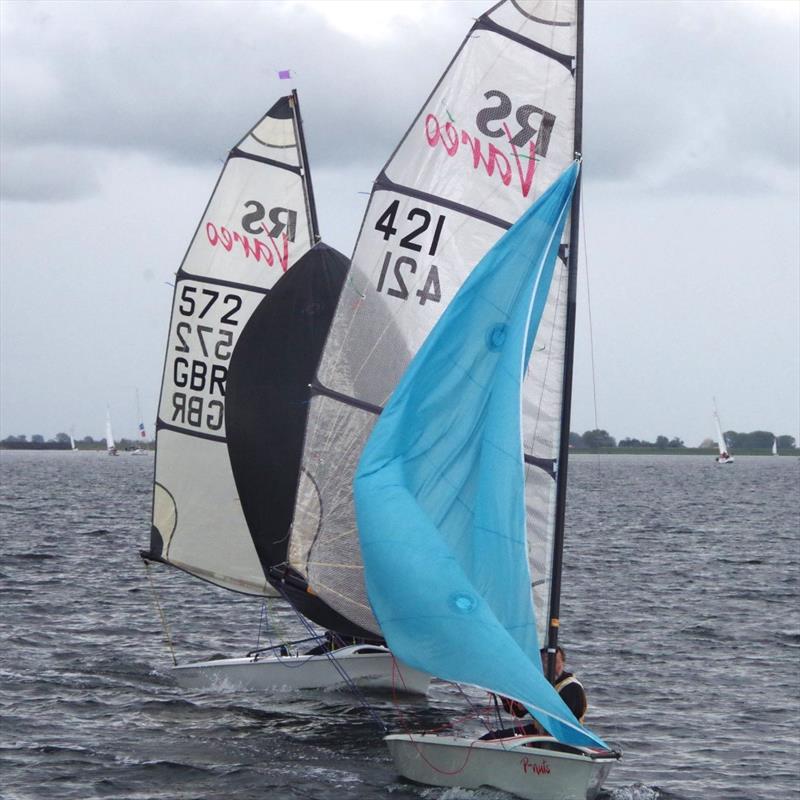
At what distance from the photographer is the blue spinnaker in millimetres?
14148

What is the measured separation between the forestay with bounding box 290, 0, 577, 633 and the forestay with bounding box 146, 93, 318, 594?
471 cm

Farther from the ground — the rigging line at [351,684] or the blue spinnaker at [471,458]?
the blue spinnaker at [471,458]

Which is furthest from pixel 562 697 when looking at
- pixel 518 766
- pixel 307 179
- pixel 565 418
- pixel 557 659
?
pixel 307 179

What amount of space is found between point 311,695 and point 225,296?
6.57 metres

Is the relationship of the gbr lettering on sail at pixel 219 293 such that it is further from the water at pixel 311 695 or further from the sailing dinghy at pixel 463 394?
the sailing dinghy at pixel 463 394

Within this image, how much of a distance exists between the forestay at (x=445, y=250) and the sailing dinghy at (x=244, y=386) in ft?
10.8

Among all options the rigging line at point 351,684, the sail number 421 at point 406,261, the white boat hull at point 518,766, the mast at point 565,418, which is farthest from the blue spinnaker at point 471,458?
the rigging line at point 351,684

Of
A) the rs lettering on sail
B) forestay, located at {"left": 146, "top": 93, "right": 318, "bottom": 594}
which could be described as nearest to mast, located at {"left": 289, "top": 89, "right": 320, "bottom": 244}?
forestay, located at {"left": 146, "top": 93, "right": 318, "bottom": 594}

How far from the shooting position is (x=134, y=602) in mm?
31828

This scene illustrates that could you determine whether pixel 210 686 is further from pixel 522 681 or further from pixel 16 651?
pixel 522 681

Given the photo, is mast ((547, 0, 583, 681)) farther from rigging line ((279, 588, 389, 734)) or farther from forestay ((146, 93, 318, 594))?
forestay ((146, 93, 318, 594))

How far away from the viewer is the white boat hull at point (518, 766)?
1475cm

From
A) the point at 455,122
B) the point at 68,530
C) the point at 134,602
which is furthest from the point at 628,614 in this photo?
the point at 68,530

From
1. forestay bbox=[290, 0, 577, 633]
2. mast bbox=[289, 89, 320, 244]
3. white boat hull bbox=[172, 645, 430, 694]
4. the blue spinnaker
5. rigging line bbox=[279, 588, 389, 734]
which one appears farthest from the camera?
mast bbox=[289, 89, 320, 244]
